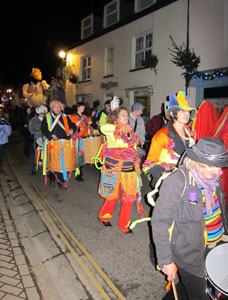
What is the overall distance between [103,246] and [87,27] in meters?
17.7

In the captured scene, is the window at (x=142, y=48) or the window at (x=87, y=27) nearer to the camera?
the window at (x=142, y=48)

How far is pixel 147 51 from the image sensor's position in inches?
520

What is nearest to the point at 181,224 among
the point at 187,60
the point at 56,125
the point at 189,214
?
the point at 189,214

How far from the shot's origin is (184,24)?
10.5 meters

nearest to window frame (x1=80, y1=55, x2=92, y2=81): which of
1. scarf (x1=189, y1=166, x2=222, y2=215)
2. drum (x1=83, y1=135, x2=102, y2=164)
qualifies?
drum (x1=83, y1=135, x2=102, y2=164)

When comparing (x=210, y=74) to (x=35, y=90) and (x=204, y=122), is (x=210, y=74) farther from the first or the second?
(x=35, y=90)

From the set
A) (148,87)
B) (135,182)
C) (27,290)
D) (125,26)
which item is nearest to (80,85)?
(125,26)

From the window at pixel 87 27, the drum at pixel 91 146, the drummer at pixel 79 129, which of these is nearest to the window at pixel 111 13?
the window at pixel 87 27

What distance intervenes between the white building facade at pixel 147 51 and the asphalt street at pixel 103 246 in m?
6.07

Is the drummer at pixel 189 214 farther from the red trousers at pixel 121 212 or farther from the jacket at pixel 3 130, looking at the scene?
the jacket at pixel 3 130

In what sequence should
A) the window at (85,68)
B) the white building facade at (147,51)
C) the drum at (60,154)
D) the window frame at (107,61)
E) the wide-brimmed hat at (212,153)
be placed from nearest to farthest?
the wide-brimmed hat at (212,153) → the drum at (60,154) → the white building facade at (147,51) → the window frame at (107,61) → the window at (85,68)

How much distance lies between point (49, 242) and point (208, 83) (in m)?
8.24

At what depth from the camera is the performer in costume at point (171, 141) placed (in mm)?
3008

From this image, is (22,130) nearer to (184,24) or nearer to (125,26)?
(184,24)
